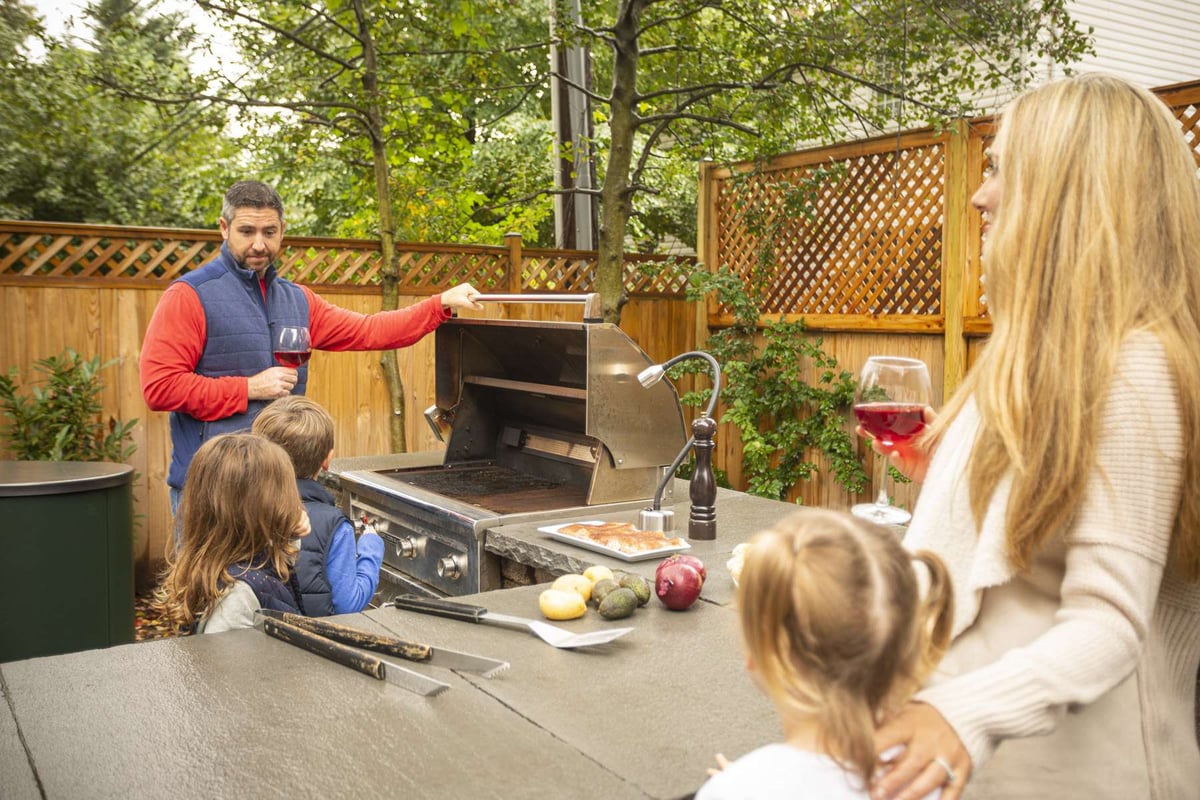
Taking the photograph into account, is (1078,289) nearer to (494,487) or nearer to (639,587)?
(639,587)

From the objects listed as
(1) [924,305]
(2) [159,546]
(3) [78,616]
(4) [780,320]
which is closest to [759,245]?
(4) [780,320]

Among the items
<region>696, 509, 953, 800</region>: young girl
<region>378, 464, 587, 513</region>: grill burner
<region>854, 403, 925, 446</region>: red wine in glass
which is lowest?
<region>378, 464, 587, 513</region>: grill burner

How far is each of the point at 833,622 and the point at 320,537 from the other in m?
1.72

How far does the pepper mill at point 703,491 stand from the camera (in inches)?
105

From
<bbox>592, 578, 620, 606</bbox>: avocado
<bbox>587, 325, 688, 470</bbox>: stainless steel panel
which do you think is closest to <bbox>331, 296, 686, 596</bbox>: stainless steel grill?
<bbox>587, 325, 688, 470</bbox>: stainless steel panel

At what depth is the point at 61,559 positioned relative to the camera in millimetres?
3787

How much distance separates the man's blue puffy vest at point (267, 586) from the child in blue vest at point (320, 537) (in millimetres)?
65

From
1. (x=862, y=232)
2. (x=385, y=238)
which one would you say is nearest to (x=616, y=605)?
(x=385, y=238)

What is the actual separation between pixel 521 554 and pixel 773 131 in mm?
4141

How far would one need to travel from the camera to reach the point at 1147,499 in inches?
42.3

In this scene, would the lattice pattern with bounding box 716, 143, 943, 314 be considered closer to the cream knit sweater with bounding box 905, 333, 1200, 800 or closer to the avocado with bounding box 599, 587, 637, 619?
the avocado with bounding box 599, 587, 637, 619

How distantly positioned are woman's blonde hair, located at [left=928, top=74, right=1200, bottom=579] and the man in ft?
8.11

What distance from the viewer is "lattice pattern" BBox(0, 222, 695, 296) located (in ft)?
16.8

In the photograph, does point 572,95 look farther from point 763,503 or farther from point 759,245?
point 763,503
